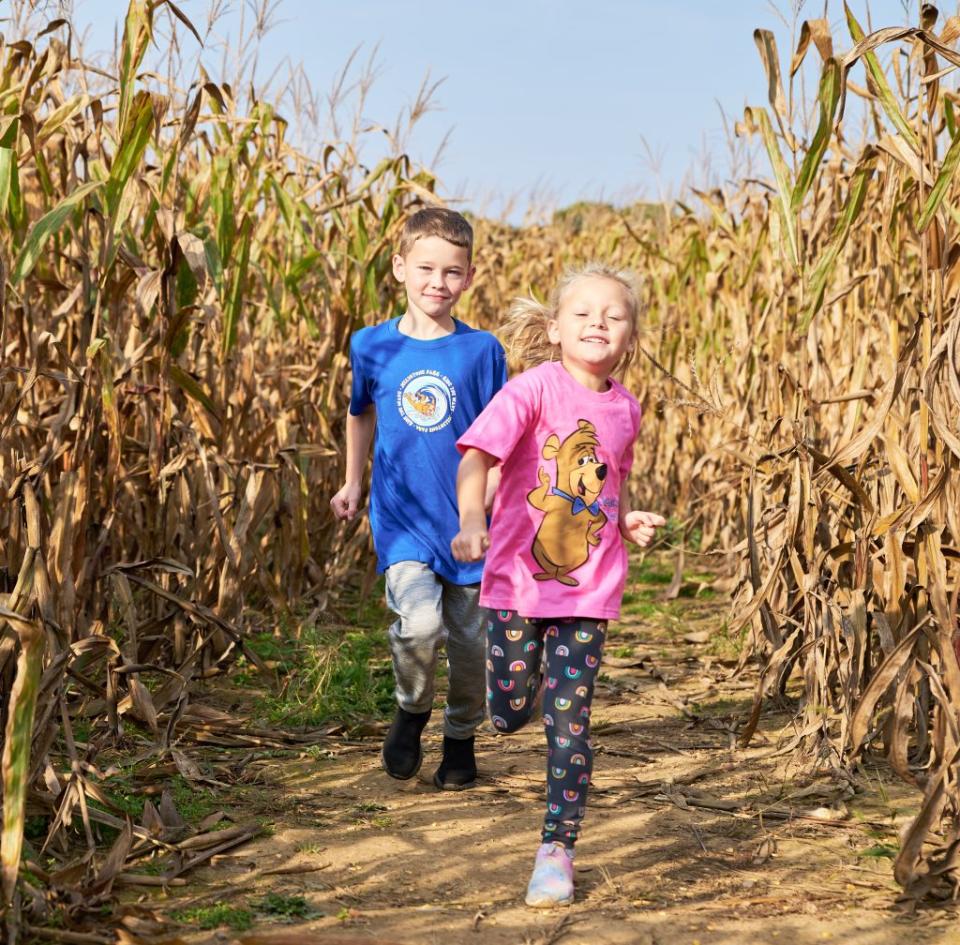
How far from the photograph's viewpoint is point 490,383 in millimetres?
3350

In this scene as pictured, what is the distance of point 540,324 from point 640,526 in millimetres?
607

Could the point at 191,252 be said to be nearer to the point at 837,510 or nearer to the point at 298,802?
the point at 298,802

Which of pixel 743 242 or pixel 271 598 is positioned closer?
pixel 271 598

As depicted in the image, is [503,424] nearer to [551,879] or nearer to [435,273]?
[435,273]

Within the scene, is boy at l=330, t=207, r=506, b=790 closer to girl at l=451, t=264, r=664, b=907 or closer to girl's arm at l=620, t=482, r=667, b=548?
girl at l=451, t=264, r=664, b=907

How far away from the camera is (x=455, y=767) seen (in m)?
3.37

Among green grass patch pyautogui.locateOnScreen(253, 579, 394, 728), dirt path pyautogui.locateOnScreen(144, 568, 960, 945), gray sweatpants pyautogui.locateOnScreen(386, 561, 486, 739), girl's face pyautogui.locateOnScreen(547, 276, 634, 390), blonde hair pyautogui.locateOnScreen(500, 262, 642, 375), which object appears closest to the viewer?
dirt path pyautogui.locateOnScreen(144, 568, 960, 945)

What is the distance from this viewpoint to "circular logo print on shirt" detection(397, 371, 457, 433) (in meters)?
Result: 3.31

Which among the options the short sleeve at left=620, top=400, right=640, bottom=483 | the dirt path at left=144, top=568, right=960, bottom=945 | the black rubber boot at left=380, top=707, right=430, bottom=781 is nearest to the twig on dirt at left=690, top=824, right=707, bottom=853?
the dirt path at left=144, top=568, right=960, bottom=945

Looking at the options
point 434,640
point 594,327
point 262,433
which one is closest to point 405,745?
point 434,640

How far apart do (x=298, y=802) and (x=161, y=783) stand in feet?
1.15

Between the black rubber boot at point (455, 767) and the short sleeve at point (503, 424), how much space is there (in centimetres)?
100

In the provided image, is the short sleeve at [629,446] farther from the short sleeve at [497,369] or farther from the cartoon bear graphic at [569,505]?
the short sleeve at [497,369]

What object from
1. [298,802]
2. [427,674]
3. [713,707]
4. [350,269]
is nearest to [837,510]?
[713,707]
